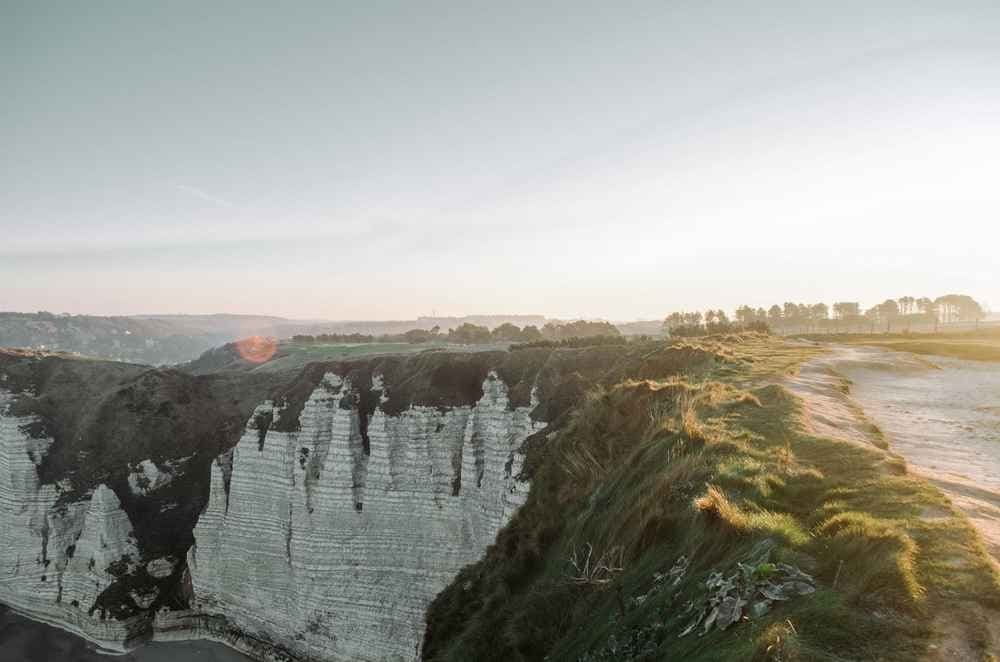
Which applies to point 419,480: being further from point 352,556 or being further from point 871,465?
point 871,465

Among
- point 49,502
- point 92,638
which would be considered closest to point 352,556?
point 92,638

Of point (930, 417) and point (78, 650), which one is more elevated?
point (930, 417)

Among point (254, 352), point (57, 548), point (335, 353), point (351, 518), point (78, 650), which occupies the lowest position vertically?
point (78, 650)

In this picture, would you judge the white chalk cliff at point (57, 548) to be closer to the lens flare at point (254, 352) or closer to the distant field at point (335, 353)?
the distant field at point (335, 353)

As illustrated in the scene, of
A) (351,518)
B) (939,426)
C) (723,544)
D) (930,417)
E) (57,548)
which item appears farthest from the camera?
(57,548)

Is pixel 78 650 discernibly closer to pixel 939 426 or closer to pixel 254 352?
pixel 939 426

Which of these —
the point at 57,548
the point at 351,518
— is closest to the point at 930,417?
the point at 351,518
